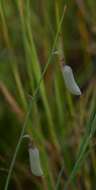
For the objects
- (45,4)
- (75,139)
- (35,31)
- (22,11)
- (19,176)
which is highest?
(22,11)

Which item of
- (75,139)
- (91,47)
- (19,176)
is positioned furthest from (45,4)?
(19,176)

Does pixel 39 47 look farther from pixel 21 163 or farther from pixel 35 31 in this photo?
pixel 21 163

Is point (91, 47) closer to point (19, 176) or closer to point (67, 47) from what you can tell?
point (67, 47)

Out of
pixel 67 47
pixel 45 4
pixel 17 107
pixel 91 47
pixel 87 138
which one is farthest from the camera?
pixel 67 47

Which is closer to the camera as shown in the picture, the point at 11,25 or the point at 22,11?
the point at 22,11

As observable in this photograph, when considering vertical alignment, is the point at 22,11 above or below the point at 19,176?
above

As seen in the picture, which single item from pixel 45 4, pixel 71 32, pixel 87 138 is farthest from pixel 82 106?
pixel 87 138

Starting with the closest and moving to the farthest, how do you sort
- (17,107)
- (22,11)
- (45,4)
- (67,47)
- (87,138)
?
(87,138) → (22,11) → (17,107) → (45,4) → (67,47)
